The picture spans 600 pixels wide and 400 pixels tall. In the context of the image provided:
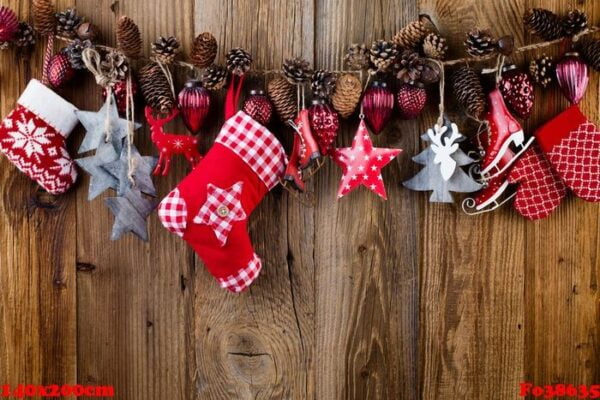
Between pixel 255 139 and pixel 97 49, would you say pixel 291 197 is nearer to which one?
pixel 255 139

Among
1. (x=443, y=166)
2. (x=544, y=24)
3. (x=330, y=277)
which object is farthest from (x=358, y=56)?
(x=330, y=277)

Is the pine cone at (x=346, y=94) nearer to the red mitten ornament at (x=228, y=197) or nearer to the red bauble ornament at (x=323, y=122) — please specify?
the red bauble ornament at (x=323, y=122)

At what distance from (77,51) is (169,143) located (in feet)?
0.91

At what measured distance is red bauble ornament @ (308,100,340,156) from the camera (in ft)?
3.32

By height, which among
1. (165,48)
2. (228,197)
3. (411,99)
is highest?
(165,48)

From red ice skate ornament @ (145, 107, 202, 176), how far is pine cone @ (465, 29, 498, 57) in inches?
24.5

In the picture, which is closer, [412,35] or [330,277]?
[412,35]

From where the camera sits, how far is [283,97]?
40.9 inches

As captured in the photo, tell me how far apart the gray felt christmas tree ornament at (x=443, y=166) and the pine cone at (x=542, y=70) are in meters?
0.22

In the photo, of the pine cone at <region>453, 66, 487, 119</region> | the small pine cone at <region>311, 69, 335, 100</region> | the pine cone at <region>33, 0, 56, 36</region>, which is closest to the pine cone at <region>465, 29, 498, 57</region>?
the pine cone at <region>453, 66, 487, 119</region>

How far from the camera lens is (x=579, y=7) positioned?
43.8 inches

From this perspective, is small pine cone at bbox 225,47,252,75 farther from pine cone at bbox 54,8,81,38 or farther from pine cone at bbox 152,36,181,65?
pine cone at bbox 54,8,81,38

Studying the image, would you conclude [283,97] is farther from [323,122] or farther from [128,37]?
[128,37]

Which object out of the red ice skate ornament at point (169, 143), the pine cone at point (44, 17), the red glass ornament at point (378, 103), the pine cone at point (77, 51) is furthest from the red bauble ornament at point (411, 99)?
the pine cone at point (44, 17)
